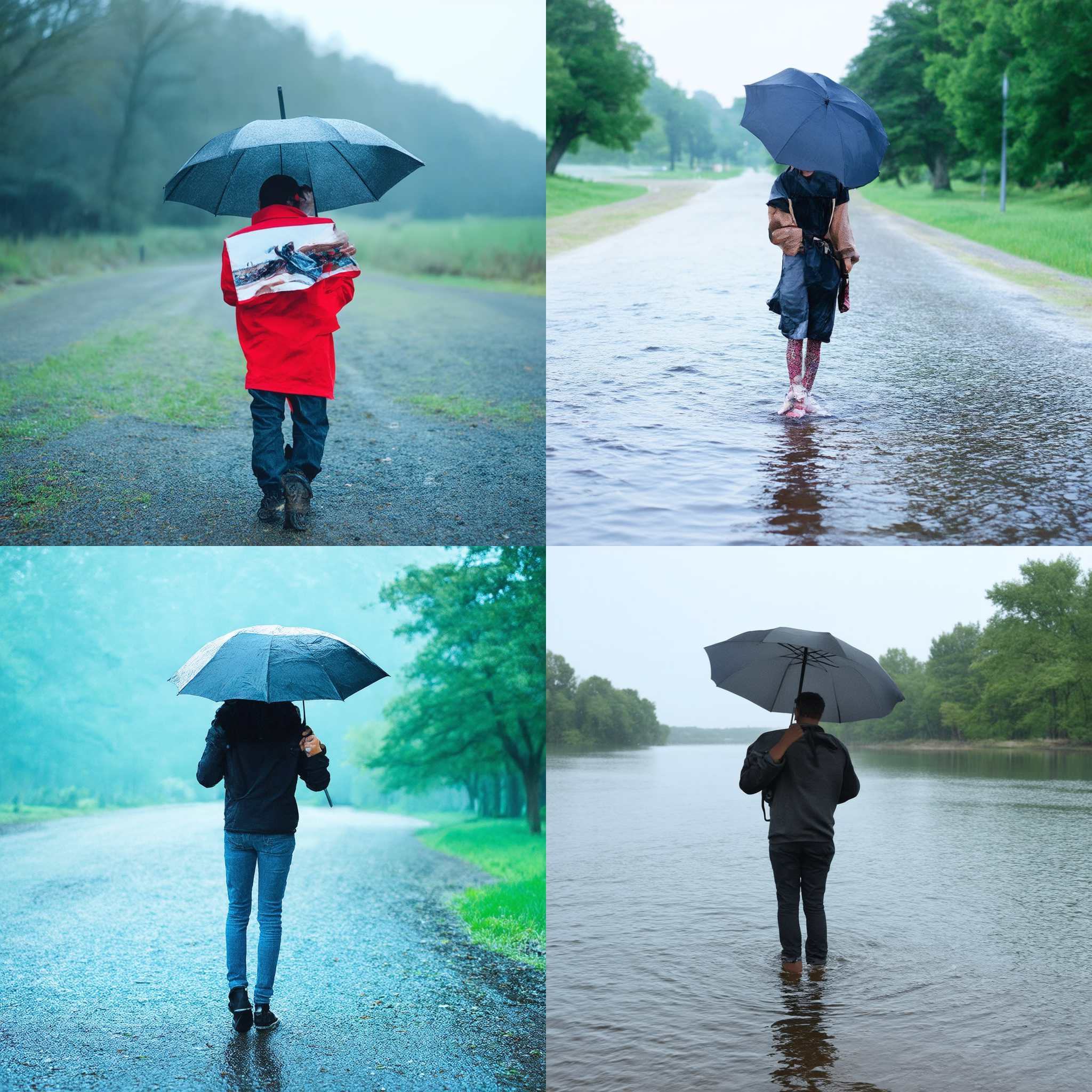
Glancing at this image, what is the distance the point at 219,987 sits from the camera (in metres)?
5.65

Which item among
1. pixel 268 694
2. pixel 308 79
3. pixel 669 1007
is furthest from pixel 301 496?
pixel 308 79

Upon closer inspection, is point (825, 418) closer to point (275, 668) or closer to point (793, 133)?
point (793, 133)

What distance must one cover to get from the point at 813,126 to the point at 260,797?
4.80 m

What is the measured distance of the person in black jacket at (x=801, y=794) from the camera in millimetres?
5023

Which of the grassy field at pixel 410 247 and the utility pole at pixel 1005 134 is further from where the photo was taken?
the grassy field at pixel 410 247

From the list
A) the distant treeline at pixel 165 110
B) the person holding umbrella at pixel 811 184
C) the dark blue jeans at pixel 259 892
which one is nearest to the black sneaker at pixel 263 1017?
the dark blue jeans at pixel 259 892

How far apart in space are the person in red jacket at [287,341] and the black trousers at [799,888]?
11.1ft

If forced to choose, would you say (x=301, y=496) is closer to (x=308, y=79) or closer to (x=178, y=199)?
(x=178, y=199)

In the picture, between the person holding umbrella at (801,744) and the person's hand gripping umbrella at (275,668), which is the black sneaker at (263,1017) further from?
the person holding umbrella at (801,744)

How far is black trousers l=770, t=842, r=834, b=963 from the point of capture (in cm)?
512

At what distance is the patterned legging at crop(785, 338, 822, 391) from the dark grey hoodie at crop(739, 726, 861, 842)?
3070 millimetres

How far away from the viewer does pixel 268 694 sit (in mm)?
4344

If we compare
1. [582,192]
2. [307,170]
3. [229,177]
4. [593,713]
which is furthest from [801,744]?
[582,192]

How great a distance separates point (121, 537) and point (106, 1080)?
3.14 m
